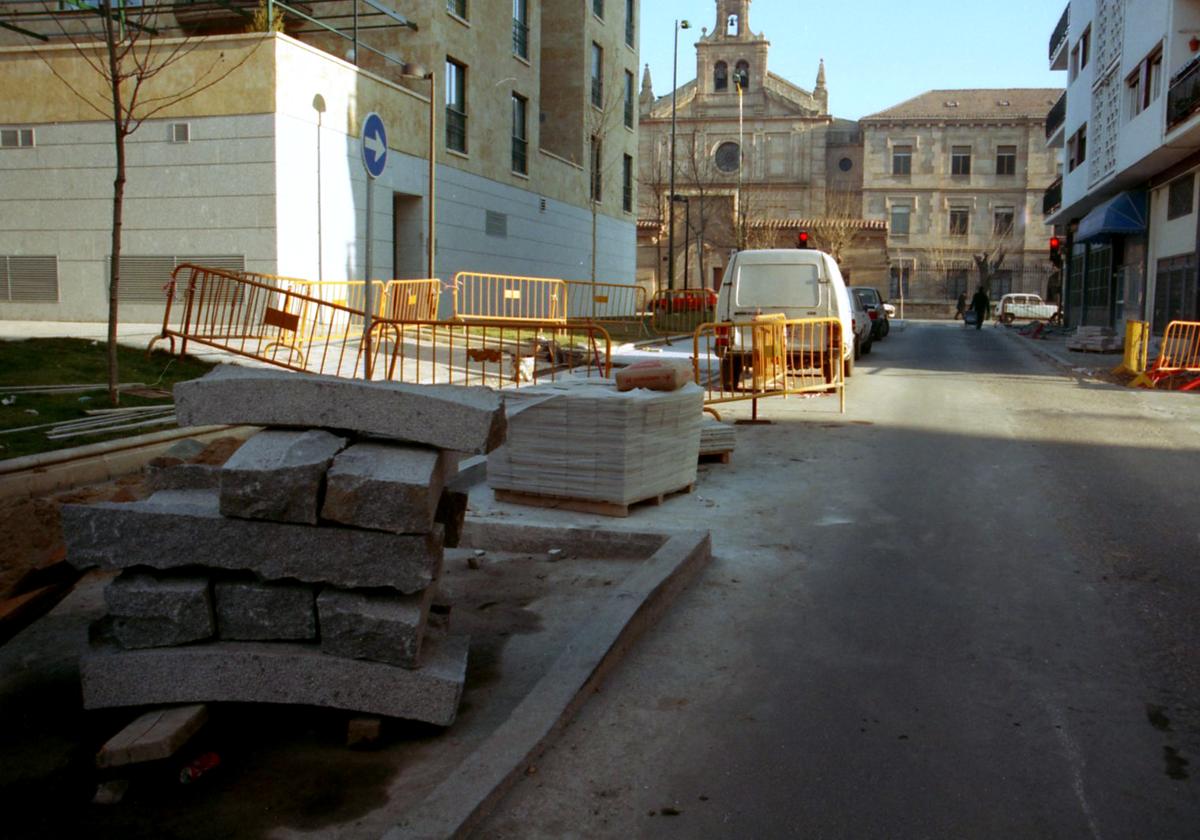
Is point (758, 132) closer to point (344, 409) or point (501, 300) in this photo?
point (501, 300)

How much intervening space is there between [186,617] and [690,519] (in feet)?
14.0

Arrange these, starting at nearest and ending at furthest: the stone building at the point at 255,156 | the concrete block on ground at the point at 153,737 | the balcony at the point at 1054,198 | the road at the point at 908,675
Answer: the road at the point at 908,675 < the concrete block on ground at the point at 153,737 < the stone building at the point at 255,156 < the balcony at the point at 1054,198

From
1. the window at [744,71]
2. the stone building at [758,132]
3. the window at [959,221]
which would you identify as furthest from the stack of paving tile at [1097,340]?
the window at [744,71]

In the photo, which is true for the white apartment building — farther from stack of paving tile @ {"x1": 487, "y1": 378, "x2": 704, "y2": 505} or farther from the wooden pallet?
the wooden pallet

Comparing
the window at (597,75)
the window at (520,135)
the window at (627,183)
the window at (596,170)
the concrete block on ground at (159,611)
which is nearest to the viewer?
the concrete block on ground at (159,611)

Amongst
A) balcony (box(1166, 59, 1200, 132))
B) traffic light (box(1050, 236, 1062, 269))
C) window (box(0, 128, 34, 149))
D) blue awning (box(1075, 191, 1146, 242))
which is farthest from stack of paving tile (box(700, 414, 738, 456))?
traffic light (box(1050, 236, 1062, 269))

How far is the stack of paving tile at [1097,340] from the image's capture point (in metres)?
27.3

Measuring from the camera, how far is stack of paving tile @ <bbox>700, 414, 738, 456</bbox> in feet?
32.1

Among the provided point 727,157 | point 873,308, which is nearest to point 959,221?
point 727,157

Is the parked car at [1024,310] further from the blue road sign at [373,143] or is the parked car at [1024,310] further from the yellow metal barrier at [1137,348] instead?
the blue road sign at [373,143]

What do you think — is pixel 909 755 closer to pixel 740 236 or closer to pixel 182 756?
pixel 182 756

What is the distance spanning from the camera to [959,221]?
79.5 meters

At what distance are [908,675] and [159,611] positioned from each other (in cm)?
Result: 307

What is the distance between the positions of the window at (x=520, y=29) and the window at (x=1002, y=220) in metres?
56.1
